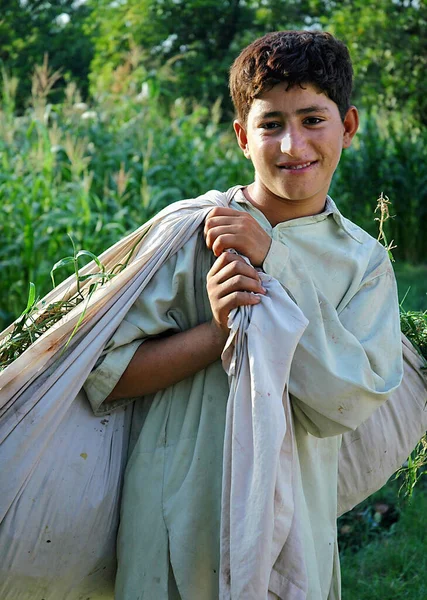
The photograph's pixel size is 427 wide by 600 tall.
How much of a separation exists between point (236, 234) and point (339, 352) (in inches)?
14.4

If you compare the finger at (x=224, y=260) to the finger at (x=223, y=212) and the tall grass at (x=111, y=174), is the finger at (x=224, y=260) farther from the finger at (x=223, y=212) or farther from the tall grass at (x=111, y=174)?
the tall grass at (x=111, y=174)

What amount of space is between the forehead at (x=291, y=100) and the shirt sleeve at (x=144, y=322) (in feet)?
1.28

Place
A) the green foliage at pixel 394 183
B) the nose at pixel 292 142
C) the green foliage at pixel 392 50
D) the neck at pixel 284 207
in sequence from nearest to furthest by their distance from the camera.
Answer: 1. the nose at pixel 292 142
2. the neck at pixel 284 207
3. the green foliage at pixel 394 183
4. the green foliage at pixel 392 50

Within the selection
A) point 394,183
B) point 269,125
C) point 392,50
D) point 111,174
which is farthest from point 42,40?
point 269,125

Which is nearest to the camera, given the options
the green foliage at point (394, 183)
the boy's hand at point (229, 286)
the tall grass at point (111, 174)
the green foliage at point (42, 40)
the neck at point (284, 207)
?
the boy's hand at point (229, 286)

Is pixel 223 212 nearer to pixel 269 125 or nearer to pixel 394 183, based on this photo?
pixel 269 125

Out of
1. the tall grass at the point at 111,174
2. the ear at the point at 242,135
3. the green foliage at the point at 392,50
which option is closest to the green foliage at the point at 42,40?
the green foliage at the point at 392,50

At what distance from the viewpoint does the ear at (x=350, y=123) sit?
229cm

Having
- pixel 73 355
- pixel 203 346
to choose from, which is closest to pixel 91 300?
pixel 73 355

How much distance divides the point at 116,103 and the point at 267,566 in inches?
288

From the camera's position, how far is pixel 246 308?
2.01m

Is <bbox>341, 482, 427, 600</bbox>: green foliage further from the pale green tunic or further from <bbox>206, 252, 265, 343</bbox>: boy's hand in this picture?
<bbox>206, 252, 265, 343</bbox>: boy's hand

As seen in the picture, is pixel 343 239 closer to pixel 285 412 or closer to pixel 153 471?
pixel 285 412

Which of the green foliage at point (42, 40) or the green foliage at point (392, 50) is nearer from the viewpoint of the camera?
the green foliage at point (392, 50)
